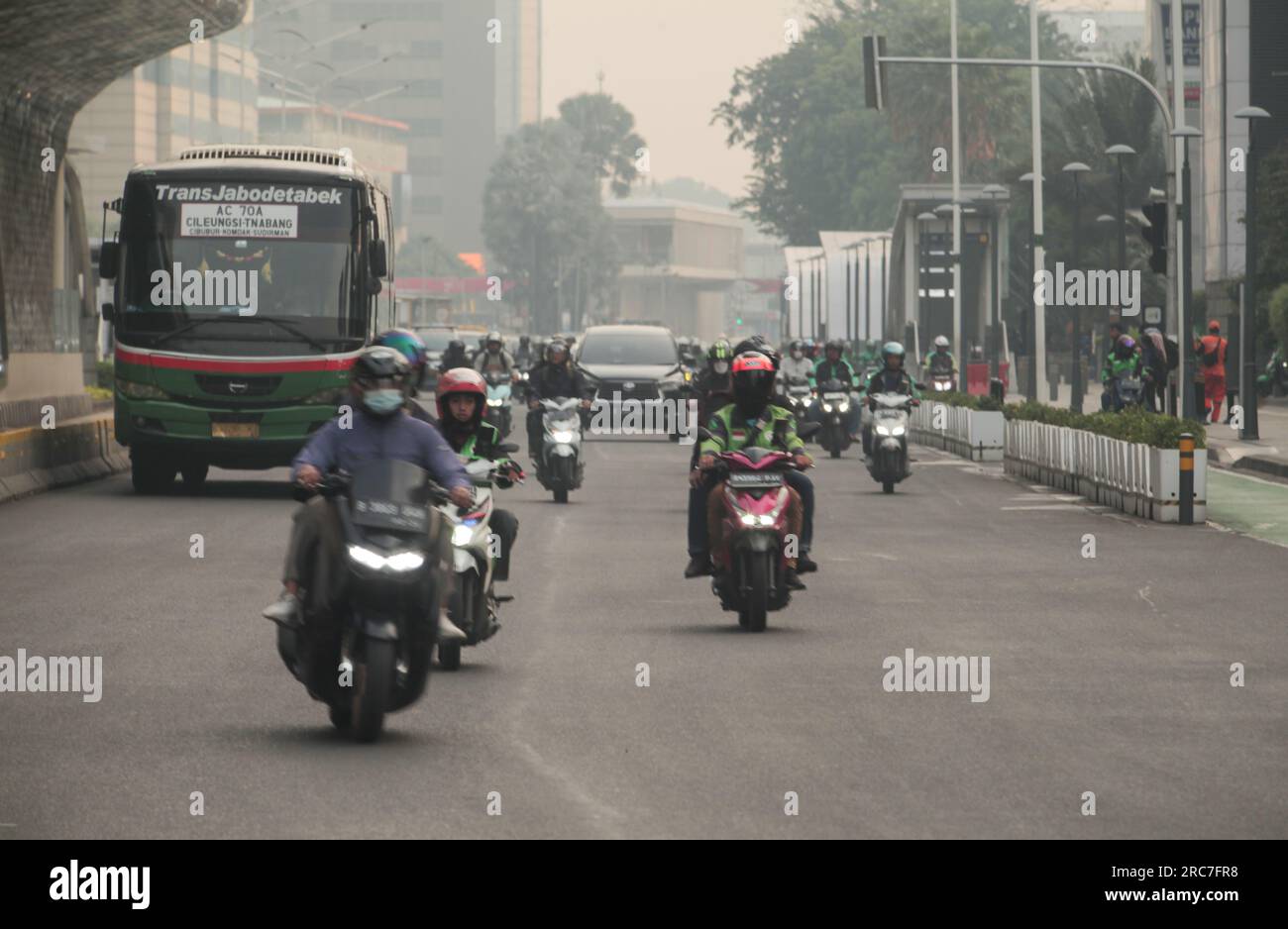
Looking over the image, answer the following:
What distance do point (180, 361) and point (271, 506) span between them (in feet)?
5.97

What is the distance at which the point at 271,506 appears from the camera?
24625mm

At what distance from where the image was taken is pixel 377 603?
Answer: 9.84 metres

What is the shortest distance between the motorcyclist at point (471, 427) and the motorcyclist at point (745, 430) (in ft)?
5.83

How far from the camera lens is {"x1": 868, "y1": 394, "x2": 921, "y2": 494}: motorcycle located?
27.2 m

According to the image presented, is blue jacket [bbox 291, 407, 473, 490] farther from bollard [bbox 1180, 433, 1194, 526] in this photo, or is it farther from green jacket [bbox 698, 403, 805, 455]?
bollard [bbox 1180, 433, 1194, 526]

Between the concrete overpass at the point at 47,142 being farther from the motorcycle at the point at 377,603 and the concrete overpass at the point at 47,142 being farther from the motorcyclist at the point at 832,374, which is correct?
the motorcycle at the point at 377,603

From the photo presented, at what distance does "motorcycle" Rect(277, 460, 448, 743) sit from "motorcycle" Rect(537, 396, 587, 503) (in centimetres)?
1488

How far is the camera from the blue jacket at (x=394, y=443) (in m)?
10.4

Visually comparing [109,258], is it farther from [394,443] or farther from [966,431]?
[966,431]

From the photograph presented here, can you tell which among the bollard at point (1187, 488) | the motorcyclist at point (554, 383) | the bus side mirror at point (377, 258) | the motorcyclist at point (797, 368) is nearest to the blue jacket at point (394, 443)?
the bollard at point (1187, 488)

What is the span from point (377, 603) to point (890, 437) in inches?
709

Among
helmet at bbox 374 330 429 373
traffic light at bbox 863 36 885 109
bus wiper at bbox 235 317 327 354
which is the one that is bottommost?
helmet at bbox 374 330 429 373

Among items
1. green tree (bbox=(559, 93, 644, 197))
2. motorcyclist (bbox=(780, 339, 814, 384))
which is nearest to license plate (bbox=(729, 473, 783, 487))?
Result: motorcyclist (bbox=(780, 339, 814, 384))
